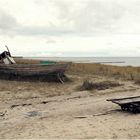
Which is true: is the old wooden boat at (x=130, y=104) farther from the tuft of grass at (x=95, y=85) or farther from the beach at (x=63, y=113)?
the tuft of grass at (x=95, y=85)

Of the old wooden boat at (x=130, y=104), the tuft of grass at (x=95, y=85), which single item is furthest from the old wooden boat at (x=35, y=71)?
the old wooden boat at (x=130, y=104)

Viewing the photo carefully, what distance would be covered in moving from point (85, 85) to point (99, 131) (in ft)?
32.9

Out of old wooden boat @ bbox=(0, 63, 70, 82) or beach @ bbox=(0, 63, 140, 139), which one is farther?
old wooden boat @ bbox=(0, 63, 70, 82)

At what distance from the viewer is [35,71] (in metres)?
24.6

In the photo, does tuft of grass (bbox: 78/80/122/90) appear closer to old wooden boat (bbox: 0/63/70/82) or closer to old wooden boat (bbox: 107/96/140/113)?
old wooden boat (bbox: 0/63/70/82)

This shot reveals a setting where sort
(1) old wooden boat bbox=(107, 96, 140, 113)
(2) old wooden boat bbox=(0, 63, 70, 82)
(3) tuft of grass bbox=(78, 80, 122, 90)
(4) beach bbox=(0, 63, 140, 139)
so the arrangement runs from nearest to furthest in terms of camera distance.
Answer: (4) beach bbox=(0, 63, 140, 139) → (1) old wooden boat bbox=(107, 96, 140, 113) → (3) tuft of grass bbox=(78, 80, 122, 90) → (2) old wooden boat bbox=(0, 63, 70, 82)

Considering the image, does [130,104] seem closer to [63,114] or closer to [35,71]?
[63,114]

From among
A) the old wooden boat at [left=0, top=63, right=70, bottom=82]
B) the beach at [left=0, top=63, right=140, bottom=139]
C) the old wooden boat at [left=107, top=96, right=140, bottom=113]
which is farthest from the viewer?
the old wooden boat at [left=0, top=63, right=70, bottom=82]

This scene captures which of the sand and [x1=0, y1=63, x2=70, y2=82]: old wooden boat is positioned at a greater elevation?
[x1=0, y1=63, x2=70, y2=82]: old wooden boat

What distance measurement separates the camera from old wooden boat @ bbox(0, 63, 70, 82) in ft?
80.0

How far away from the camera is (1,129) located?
1180 cm

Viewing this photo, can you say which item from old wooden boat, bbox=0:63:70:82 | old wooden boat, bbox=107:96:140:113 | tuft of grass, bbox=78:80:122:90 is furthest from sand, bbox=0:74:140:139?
old wooden boat, bbox=0:63:70:82

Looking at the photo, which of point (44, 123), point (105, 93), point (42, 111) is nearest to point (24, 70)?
point (105, 93)

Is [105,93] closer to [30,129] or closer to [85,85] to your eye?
[85,85]
